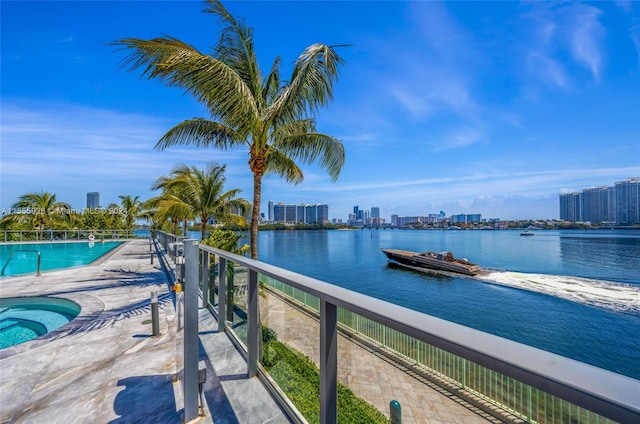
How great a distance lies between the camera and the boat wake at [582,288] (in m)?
17.3

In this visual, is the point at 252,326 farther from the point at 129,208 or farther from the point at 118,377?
the point at 129,208

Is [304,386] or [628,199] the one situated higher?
[628,199]

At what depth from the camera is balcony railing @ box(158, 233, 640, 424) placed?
480 millimetres

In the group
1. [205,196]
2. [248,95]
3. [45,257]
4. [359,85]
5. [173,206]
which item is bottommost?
[45,257]

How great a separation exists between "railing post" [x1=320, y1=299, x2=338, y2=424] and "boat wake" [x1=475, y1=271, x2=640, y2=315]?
23973mm

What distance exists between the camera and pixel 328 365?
51.7 inches

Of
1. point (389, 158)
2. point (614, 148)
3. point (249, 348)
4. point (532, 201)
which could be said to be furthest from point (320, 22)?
point (532, 201)

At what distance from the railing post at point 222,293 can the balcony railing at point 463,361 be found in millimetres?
1115

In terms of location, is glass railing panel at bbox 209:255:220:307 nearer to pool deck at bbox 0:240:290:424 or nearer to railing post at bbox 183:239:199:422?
pool deck at bbox 0:240:290:424

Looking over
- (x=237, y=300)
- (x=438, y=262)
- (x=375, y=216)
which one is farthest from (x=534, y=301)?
(x=375, y=216)

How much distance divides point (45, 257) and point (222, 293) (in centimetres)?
1529

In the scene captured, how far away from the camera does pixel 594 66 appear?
59.8ft

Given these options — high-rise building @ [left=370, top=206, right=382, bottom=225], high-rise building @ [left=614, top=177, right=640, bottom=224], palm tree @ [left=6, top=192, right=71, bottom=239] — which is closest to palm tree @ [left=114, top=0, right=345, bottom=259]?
palm tree @ [left=6, top=192, right=71, bottom=239]

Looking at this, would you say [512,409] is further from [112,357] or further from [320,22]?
[320,22]
